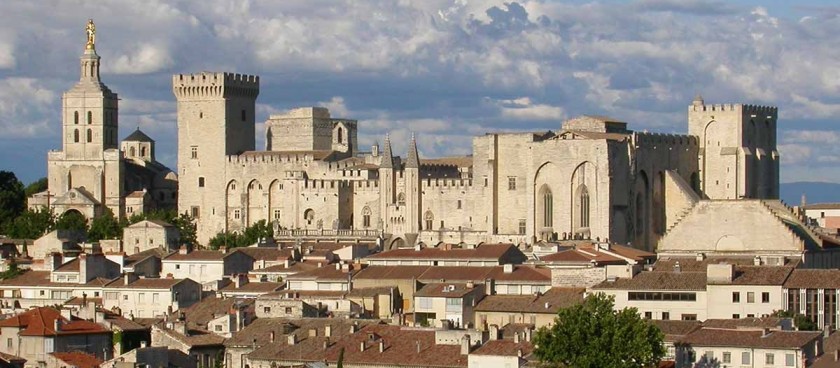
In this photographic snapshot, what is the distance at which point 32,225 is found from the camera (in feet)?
372

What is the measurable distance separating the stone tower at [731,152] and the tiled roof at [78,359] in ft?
159

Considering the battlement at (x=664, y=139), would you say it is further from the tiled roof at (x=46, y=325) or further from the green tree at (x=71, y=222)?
the tiled roof at (x=46, y=325)

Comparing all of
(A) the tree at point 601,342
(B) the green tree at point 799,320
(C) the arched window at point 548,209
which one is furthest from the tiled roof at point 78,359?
(C) the arched window at point 548,209

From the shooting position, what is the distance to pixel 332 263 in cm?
8462

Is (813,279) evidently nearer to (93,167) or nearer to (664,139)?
(664,139)

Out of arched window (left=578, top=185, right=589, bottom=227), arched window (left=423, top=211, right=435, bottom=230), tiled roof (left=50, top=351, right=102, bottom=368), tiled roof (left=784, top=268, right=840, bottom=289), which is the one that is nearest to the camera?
tiled roof (left=50, top=351, right=102, bottom=368)

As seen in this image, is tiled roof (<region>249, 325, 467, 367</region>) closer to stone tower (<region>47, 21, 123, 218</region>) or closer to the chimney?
the chimney

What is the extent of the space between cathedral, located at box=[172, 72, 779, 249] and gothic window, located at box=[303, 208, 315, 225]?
70 millimetres

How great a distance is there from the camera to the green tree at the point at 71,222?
366 ft

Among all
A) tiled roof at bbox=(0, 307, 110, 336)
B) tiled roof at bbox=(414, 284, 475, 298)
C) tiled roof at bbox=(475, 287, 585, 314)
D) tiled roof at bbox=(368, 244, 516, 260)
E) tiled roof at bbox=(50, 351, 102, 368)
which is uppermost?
tiled roof at bbox=(368, 244, 516, 260)

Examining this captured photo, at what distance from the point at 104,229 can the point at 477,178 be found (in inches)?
770

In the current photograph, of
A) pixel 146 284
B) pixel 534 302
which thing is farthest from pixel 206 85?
pixel 534 302

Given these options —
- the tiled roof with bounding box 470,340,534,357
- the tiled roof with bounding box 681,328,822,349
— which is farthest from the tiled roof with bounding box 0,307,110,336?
the tiled roof with bounding box 681,328,822,349

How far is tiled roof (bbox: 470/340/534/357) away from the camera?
5891 centimetres
